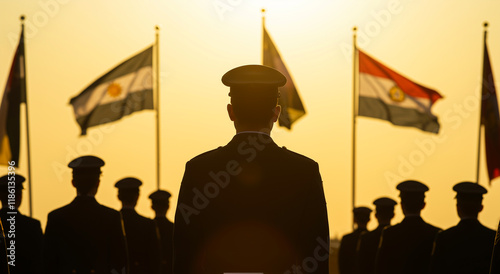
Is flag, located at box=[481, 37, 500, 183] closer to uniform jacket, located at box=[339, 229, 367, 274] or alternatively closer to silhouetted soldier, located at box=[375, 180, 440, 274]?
uniform jacket, located at box=[339, 229, 367, 274]

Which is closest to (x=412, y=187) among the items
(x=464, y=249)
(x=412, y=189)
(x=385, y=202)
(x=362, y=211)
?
(x=412, y=189)

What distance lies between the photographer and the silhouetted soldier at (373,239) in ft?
45.0

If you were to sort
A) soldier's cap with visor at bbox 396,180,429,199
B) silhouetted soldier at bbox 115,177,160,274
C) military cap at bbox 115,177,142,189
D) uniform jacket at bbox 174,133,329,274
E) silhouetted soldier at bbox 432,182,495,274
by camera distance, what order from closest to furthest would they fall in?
uniform jacket at bbox 174,133,329,274, silhouetted soldier at bbox 432,182,495,274, soldier's cap with visor at bbox 396,180,429,199, silhouetted soldier at bbox 115,177,160,274, military cap at bbox 115,177,142,189

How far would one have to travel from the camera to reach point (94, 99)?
20.6 m

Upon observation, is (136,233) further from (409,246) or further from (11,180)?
(409,246)

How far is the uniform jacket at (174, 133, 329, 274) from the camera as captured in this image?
4.34 m

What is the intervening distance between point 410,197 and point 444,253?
6.17 feet

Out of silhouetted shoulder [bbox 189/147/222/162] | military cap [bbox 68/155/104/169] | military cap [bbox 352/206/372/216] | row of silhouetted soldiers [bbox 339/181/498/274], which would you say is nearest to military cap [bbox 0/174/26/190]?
military cap [bbox 68/155/104/169]

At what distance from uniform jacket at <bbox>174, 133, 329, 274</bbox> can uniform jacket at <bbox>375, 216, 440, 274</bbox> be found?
6.25 meters

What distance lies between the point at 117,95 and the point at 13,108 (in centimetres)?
333

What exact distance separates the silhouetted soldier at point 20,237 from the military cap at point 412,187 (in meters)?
4.54

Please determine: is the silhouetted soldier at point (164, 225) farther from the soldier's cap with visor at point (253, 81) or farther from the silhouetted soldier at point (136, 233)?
the soldier's cap with visor at point (253, 81)

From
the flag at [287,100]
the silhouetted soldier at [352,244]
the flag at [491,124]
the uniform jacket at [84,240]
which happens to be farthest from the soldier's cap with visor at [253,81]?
the flag at [491,124]

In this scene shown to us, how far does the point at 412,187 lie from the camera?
10430 millimetres
